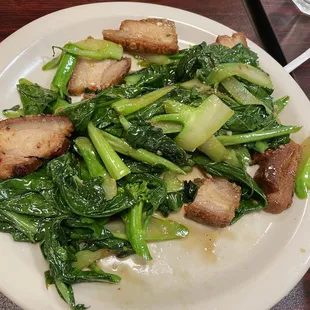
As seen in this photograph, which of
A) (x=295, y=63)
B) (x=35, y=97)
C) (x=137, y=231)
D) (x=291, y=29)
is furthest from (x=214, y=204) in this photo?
(x=291, y=29)

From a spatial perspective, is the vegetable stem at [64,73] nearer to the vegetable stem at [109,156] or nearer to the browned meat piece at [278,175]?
the vegetable stem at [109,156]

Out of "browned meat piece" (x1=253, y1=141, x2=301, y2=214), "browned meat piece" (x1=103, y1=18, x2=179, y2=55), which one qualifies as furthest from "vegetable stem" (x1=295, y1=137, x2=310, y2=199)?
"browned meat piece" (x1=103, y1=18, x2=179, y2=55)

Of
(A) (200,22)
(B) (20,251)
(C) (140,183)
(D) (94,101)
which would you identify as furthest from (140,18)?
(B) (20,251)

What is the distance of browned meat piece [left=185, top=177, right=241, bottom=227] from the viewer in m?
2.30

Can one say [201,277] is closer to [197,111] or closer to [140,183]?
[140,183]

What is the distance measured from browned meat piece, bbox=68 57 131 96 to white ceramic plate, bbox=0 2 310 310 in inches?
7.9

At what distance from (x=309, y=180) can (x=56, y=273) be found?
1628 millimetres

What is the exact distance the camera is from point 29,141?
227cm

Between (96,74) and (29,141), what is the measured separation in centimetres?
70

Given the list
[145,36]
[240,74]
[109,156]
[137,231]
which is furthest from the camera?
[145,36]

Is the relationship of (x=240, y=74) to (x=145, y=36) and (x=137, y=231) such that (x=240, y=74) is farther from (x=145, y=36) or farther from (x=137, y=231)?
(x=137, y=231)

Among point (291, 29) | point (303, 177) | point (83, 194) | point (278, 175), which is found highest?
point (83, 194)

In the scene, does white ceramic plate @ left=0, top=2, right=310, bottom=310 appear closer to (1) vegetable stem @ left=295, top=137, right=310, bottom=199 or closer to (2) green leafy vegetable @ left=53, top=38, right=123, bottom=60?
(1) vegetable stem @ left=295, top=137, right=310, bottom=199

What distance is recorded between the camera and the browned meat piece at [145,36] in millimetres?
2830
